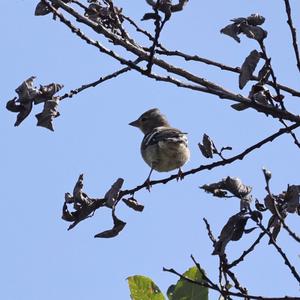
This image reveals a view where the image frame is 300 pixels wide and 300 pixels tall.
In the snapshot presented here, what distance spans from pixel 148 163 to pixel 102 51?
16.0 feet

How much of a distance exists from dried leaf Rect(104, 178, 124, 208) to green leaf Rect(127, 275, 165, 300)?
1.64 ft

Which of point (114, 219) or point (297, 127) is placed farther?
point (114, 219)

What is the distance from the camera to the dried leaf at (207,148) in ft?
14.4

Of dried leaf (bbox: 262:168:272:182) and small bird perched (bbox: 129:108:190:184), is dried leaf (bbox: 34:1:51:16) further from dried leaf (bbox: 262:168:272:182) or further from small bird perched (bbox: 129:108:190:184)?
small bird perched (bbox: 129:108:190:184)

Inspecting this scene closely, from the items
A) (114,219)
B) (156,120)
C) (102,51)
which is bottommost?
(114,219)

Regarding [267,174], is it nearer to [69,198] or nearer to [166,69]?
[166,69]

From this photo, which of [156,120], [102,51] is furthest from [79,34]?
[156,120]

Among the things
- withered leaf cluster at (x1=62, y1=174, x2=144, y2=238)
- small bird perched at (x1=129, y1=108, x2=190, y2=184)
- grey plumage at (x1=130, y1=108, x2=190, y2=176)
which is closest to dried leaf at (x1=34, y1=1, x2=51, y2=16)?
withered leaf cluster at (x1=62, y1=174, x2=144, y2=238)

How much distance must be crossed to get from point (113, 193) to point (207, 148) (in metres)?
0.85

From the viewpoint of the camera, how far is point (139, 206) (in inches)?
163

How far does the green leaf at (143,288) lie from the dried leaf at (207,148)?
34.1 inches

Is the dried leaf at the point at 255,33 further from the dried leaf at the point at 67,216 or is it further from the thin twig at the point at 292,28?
the dried leaf at the point at 67,216

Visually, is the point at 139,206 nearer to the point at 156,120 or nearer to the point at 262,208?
the point at 262,208

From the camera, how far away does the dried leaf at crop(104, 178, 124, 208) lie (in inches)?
149
